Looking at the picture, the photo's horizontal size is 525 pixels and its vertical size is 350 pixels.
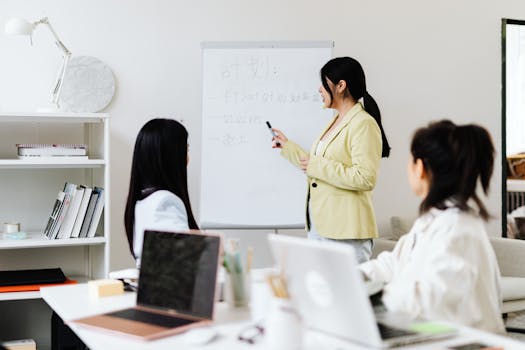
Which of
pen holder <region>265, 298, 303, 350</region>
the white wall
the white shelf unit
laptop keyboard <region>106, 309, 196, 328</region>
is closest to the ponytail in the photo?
the white wall

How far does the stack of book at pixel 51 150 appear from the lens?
3.48m

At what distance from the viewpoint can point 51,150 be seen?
3.50 meters

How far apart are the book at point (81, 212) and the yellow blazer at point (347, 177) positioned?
3.51 feet

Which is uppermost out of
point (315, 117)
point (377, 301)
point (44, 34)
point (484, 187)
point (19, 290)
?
point (44, 34)

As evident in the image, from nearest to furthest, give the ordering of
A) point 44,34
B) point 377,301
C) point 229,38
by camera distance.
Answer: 1. point 377,301
2. point 44,34
3. point 229,38

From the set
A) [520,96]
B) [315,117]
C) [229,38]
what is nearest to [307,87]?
[315,117]

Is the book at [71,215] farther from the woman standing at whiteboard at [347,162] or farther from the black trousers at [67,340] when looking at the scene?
the woman standing at whiteboard at [347,162]

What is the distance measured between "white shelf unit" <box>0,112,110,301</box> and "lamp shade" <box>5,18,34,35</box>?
0.43 m

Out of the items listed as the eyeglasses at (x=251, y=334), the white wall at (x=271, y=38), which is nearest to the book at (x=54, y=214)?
the white wall at (x=271, y=38)

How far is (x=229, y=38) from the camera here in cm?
418

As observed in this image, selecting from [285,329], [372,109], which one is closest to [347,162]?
[372,109]

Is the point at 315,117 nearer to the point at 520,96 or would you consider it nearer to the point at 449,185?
the point at 520,96

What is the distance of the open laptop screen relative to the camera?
6.16 feet

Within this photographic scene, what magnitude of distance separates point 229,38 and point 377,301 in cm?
262
